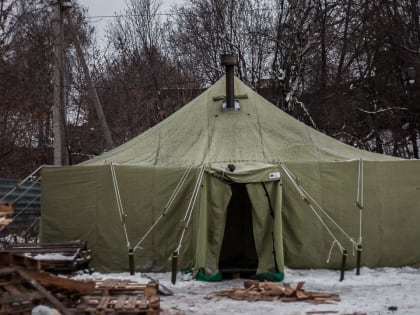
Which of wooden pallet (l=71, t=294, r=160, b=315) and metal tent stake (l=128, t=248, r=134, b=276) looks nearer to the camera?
wooden pallet (l=71, t=294, r=160, b=315)

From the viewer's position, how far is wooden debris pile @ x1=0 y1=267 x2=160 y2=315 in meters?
6.71

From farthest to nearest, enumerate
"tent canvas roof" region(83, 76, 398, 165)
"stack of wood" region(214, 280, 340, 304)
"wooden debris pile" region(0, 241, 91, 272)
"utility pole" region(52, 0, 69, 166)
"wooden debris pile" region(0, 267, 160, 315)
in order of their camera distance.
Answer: "utility pole" region(52, 0, 69, 166) < "tent canvas roof" region(83, 76, 398, 165) < "wooden debris pile" region(0, 241, 91, 272) < "stack of wood" region(214, 280, 340, 304) < "wooden debris pile" region(0, 267, 160, 315)

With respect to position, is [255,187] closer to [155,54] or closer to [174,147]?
[174,147]

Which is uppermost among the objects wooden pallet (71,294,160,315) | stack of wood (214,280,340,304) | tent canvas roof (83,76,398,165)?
tent canvas roof (83,76,398,165)

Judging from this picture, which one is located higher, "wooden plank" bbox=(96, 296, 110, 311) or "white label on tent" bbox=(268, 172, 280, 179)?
"white label on tent" bbox=(268, 172, 280, 179)

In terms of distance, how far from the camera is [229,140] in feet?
36.8

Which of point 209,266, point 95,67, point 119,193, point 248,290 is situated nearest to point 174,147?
point 119,193

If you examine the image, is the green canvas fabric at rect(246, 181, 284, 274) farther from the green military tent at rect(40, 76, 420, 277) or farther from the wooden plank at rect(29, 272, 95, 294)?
the wooden plank at rect(29, 272, 95, 294)

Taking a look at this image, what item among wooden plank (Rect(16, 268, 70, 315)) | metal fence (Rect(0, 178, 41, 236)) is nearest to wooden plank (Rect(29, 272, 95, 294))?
wooden plank (Rect(16, 268, 70, 315))

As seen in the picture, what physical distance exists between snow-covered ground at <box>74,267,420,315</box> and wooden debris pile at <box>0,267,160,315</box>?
1.37 ft

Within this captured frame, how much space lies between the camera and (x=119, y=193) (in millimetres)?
10633

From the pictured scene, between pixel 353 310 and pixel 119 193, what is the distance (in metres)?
4.81

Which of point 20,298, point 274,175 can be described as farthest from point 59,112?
point 20,298

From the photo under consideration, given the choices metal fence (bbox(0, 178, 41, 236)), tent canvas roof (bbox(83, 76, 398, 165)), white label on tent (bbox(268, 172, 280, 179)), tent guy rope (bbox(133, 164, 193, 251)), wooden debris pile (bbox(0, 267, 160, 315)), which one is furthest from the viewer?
metal fence (bbox(0, 178, 41, 236))
